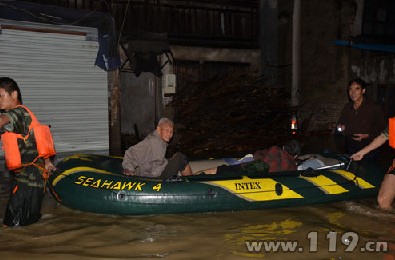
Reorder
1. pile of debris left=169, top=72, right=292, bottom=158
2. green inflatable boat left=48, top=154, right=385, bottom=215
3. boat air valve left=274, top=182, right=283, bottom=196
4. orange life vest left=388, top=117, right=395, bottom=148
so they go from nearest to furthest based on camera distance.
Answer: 1. orange life vest left=388, top=117, right=395, bottom=148
2. green inflatable boat left=48, top=154, right=385, bottom=215
3. boat air valve left=274, top=182, right=283, bottom=196
4. pile of debris left=169, top=72, right=292, bottom=158

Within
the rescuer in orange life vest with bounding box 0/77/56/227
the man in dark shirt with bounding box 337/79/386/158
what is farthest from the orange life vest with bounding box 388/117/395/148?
the rescuer in orange life vest with bounding box 0/77/56/227

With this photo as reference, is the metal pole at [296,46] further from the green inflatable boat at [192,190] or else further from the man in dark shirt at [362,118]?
the green inflatable boat at [192,190]

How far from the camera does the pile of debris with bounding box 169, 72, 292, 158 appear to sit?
13.2 meters

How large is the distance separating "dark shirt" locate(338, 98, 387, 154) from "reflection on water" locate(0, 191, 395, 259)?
4.12 ft

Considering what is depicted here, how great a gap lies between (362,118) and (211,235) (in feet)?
12.2

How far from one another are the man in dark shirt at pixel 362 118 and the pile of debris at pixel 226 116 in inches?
210

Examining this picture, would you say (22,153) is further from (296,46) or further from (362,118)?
(296,46)

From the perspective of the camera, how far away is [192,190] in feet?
21.9

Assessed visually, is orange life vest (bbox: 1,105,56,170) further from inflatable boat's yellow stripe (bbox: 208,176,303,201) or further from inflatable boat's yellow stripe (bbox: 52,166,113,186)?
inflatable boat's yellow stripe (bbox: 208,176,303,201)

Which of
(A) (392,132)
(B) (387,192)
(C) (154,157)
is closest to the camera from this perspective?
(A) (392,132)

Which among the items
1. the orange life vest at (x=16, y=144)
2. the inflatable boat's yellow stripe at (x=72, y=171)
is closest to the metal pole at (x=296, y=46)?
the inflatable boat's yellow stripe at (x=72, y=171)

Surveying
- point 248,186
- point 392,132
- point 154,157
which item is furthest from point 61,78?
point 392,132

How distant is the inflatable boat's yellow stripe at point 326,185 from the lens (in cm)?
728

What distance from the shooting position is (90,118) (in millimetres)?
11852
